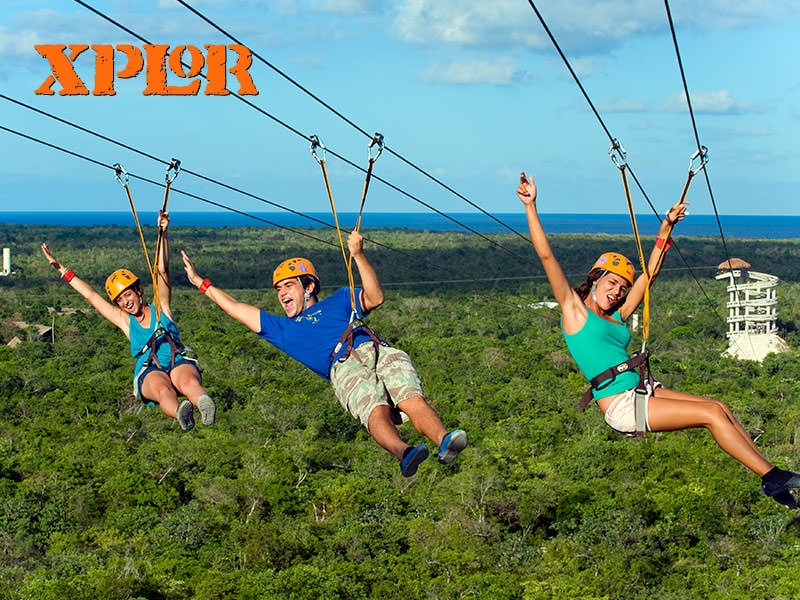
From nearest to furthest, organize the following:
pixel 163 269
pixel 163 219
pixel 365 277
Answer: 1. pixel 365 277
2. pixel 163 219
3. pixel 163 269

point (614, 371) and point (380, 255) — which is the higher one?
point (380, 255)

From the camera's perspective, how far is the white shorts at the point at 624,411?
10.2 metres

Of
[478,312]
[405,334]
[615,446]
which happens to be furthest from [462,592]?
[478,312]

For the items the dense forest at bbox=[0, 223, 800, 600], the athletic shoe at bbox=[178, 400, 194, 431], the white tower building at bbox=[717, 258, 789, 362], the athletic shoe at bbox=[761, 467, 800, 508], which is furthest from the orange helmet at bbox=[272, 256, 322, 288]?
the white tower building at bbox=[717, 258, 789, 362]

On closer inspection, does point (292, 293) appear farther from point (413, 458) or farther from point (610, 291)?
point (610, 291)

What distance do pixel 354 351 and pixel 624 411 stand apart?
269 cm

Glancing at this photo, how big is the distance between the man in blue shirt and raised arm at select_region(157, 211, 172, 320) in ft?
2.08

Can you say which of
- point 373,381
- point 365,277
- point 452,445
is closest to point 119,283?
point 365,277

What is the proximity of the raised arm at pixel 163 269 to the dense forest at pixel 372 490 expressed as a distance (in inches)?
974

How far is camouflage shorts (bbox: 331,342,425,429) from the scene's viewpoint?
10.6 meters

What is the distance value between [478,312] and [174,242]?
54.2 meters

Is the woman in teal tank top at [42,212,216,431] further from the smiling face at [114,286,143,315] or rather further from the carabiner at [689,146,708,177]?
A: the carabiner at [689,146,708,177]

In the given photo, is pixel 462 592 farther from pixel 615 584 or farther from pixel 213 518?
pixel 213 518

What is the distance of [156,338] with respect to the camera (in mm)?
12742
